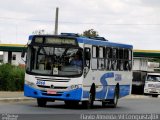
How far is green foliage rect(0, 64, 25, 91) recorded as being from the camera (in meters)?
41.2

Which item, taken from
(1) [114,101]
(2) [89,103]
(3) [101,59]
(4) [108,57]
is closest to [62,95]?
(2) [89,103]

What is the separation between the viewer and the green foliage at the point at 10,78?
41.2m

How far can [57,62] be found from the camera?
2689cm

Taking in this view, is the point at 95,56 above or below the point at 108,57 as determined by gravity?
above

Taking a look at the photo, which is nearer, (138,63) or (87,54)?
(87,54)

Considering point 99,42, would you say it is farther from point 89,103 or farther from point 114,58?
point 89,103

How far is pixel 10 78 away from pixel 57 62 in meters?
15.0

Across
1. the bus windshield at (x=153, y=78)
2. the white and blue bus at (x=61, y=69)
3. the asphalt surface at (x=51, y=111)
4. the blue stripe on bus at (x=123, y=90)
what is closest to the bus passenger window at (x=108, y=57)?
the white and blue bus at (x=61, y=69)

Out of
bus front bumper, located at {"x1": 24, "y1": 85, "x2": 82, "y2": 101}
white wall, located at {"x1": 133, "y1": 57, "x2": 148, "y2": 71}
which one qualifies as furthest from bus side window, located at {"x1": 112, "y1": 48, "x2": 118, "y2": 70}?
white wall, located at {"x1": 133, "y1": 57, "x2": 148, "y2": 71}

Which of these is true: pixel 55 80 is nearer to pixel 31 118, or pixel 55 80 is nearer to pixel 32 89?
pixel 32 89

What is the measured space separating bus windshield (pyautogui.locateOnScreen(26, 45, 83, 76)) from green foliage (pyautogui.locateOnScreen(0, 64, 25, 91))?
14043 mm

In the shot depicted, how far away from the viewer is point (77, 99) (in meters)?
26.9

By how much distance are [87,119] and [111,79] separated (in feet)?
32.7

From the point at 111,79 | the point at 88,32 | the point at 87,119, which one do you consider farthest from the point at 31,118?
the point at 88,32
